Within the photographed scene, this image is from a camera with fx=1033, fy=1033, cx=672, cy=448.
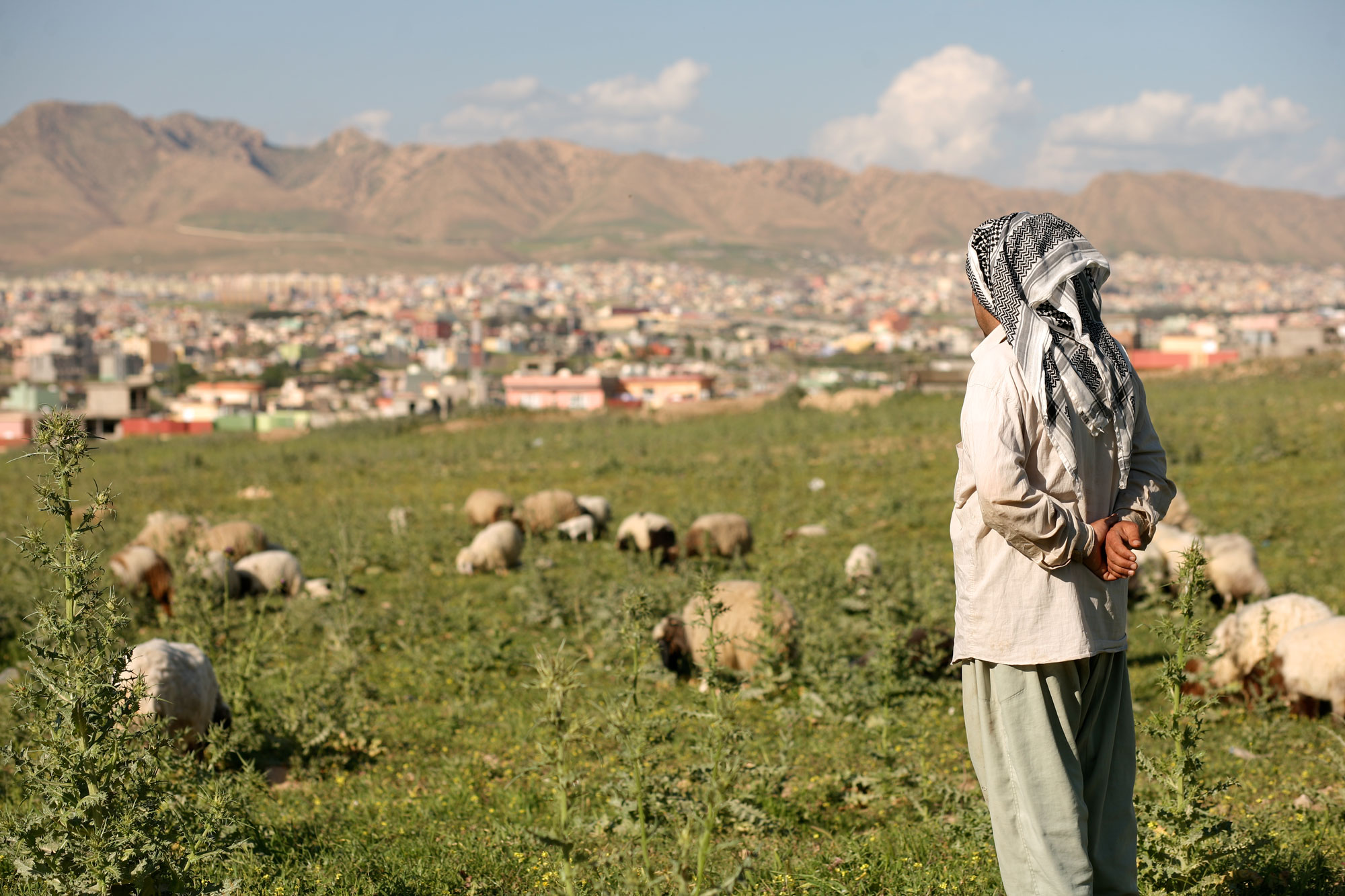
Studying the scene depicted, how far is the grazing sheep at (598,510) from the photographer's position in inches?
649

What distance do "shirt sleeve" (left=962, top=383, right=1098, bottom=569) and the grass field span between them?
56.0 inches

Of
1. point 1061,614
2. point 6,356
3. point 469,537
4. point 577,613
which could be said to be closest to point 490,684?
point 577,613

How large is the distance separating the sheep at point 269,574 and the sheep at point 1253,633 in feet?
30.8

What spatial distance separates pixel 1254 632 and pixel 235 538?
37.5 feet

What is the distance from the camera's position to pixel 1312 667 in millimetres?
6965

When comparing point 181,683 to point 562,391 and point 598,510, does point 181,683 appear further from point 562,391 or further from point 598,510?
point 562,391

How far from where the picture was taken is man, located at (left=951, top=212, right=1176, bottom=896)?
3.09 m

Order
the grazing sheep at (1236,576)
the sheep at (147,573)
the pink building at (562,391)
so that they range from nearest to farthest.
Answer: the grazing sheep at (1236,576) < the sheep at (147,573) < the pink building at (562,391)

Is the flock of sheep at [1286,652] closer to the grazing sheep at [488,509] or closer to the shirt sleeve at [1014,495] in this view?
the shirt sleeve at [1014,495]

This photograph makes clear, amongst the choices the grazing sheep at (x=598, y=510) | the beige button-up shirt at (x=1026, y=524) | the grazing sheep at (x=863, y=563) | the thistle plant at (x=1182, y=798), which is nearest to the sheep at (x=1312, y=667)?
the thistle plant at (x=1182, y=798)

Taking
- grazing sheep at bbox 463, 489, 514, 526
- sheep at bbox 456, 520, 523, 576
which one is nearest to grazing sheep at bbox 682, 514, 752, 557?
Answer: sheep at bbox 456, 520, 523, 576

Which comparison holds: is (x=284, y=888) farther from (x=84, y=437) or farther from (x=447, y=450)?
(x=447, y=450)

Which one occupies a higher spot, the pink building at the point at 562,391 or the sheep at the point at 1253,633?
the pink building at the point at 562,391

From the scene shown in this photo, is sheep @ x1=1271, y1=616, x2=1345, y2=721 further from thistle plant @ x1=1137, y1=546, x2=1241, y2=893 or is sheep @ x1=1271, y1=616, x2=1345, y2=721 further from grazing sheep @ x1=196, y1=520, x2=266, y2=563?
grazing sheep @ x1=196, y1=520, x2=266, y2=563
